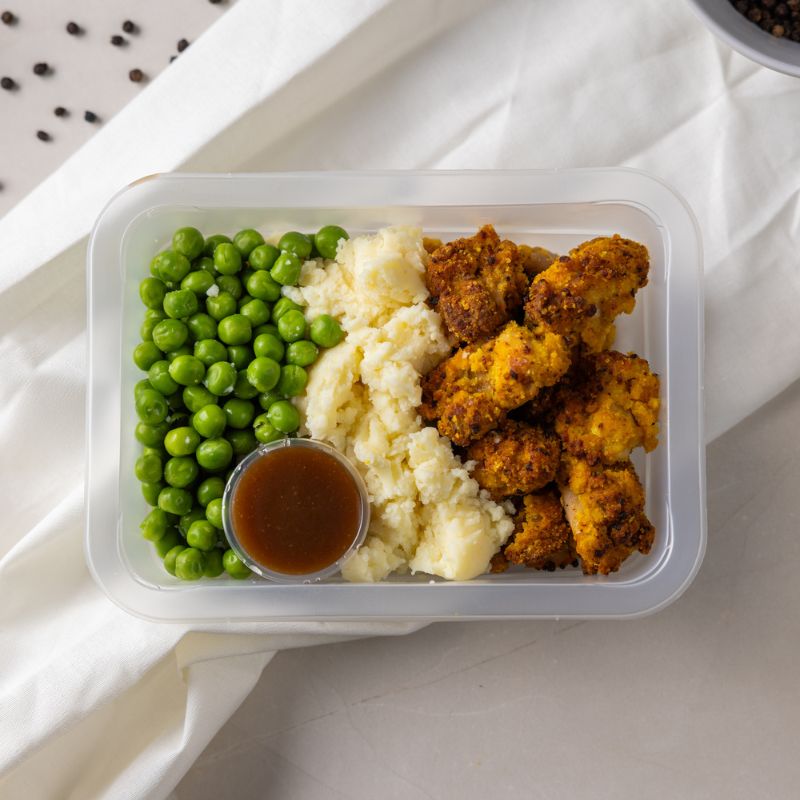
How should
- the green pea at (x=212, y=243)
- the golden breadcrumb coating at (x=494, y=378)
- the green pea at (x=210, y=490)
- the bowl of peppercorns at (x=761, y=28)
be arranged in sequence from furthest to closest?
1. the green pea at (x=212, y=243)
2. the green pea at (x=210, y=490)
3. the bowl of peppercorns at (x=761, y=28)
4. the golden breadcrumb coating at (x=494, y=378)

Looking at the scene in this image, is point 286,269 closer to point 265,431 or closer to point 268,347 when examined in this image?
point 268,347

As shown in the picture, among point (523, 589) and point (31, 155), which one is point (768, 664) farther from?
point (31, 155)

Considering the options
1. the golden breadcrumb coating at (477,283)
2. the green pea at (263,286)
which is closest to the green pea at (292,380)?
the green pea at (263,286)

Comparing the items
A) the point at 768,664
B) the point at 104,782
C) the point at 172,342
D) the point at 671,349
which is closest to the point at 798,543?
the point at 768,664

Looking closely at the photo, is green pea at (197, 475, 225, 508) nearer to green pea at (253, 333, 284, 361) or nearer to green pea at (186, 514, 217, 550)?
green pea at (186, 514, 217, 550)

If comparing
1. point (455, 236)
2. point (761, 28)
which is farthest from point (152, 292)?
point (761, 28)

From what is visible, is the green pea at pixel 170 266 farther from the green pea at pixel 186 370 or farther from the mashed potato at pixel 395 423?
the mashed potato at pixel 395 423

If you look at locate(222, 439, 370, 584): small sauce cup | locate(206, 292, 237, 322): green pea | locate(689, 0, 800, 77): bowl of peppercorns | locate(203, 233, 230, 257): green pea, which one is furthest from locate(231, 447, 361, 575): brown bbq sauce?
locate(689, 0, 800, 77): bowl of peppercorns
